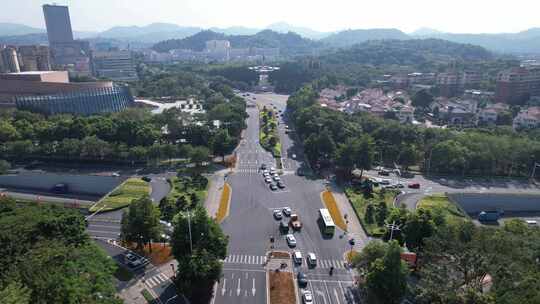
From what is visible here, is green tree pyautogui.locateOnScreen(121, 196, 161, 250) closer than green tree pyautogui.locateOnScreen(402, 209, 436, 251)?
No

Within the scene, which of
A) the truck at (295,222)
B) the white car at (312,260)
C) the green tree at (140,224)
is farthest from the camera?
the truck at (295,222)

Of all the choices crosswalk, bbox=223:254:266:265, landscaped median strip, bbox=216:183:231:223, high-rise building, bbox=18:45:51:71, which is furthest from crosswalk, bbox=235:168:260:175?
high-rise building, bbox=18:45:51:71

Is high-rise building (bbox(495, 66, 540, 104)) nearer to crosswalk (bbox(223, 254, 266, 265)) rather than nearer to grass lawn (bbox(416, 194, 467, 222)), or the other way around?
grass lawn (bbox(416, 194, 467, 222))

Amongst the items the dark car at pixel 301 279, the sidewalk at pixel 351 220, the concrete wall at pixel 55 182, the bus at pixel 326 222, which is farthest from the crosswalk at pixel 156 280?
the concrete wall at pixel 55 182

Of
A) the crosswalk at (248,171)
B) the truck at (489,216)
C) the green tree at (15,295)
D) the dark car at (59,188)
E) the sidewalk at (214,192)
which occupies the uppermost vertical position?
the green tree at (15,295)

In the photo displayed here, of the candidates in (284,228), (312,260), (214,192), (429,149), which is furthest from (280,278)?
(429,149)

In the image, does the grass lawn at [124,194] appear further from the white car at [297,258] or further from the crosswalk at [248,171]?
the white car at [297,258]

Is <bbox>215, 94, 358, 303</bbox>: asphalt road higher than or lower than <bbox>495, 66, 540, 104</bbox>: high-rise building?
lower

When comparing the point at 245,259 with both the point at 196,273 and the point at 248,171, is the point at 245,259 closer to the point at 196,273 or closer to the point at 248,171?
the point at 196,273
